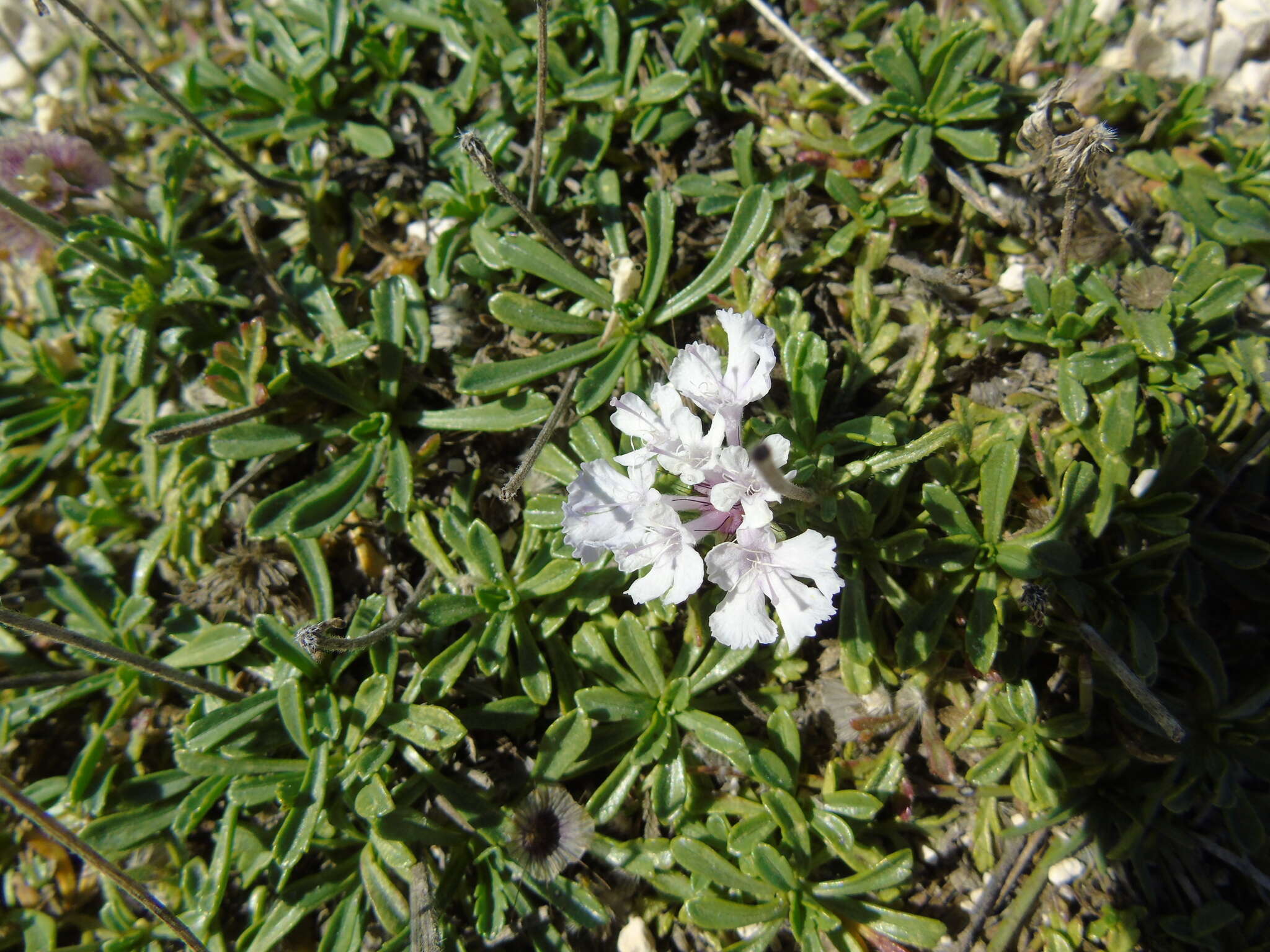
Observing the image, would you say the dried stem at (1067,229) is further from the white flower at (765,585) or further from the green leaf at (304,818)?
the green leaf at (304,818)

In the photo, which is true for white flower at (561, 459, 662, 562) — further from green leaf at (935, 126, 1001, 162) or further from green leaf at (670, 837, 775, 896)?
green leaf at (935, 126, 1001, 162)

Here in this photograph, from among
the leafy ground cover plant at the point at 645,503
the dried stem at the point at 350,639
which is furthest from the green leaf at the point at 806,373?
the dried stem at the point at 350,639

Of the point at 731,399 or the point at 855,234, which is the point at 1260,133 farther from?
the point at 731,399

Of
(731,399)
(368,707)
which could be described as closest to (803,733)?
(731,399)

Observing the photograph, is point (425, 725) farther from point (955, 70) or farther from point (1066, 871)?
point (955, 70)

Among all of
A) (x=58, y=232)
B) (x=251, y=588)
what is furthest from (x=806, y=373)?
(x=58, y=232)

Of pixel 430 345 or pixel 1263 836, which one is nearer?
pixel 1263 836
